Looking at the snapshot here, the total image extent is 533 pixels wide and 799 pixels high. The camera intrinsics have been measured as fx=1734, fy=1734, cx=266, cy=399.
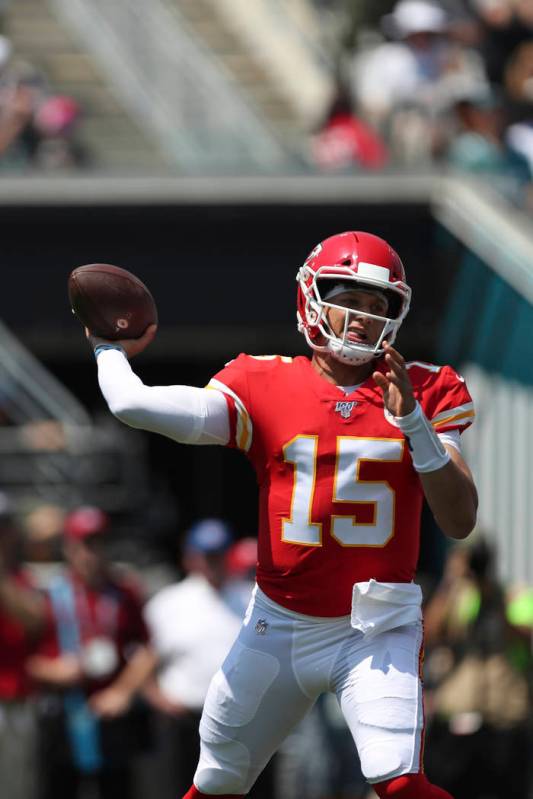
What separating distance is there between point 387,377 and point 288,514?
0.56 metres

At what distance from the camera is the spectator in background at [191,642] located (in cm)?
→ 837

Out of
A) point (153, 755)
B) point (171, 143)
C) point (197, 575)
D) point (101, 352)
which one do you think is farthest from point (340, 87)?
point (101, 352)

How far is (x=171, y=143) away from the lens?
44.0ft

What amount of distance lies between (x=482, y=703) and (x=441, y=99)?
Answer: 17.1ft

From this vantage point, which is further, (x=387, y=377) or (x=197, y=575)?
(x=197, y=575)

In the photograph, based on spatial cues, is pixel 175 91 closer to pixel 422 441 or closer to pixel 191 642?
pixel 191 642

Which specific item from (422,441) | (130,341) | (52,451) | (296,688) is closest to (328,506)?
(422,441)

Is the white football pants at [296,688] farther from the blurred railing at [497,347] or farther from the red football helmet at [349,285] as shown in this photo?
the blurred railing at [497,347]

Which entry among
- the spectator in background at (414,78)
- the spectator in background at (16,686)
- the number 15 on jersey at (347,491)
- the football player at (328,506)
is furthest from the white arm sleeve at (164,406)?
the spectator in background at (414,78)

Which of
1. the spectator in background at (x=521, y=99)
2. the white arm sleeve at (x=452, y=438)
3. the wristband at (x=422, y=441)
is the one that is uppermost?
the wristband at (x=422, y=441)

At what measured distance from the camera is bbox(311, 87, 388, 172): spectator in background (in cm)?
1229

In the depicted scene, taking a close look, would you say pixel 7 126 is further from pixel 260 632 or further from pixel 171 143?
pixel 260 632

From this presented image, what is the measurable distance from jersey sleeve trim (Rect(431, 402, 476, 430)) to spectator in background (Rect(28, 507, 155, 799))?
357cm

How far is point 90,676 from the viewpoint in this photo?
8312 millimetres
